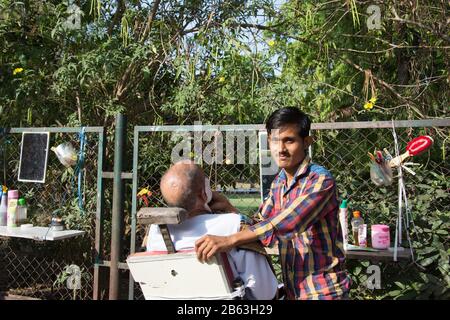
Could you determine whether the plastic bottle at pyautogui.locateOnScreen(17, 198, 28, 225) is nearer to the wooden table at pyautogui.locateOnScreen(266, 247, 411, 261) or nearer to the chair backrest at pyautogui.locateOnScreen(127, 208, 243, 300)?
the wooden table at pyautogui.locateOnScreen(266, 247, 411, 261)

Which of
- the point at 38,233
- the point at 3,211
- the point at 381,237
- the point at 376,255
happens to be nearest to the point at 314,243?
the point at 376,255

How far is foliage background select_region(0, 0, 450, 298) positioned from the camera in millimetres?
3818

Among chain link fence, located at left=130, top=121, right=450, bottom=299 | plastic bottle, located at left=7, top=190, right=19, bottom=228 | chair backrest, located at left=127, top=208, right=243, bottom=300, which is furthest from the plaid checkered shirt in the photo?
plastic bottle, located at left=7, top=190, right=19, bottom=228

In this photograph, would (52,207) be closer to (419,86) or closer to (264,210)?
(264,210)

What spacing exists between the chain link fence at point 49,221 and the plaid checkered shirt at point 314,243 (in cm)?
249

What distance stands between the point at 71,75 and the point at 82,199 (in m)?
1.03

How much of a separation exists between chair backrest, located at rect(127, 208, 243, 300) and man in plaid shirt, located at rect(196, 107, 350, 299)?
0.18m

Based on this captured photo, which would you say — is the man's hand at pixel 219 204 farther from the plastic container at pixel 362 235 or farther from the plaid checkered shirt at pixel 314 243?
the plastic container at pixel 362 235

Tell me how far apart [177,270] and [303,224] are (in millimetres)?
461

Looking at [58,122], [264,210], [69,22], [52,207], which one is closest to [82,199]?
[52,207]

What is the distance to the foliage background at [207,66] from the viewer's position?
3.82 m

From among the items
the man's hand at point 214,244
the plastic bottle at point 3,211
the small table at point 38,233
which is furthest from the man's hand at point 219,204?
the plastic bottle at point 3,211

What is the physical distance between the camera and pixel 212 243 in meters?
1.49
